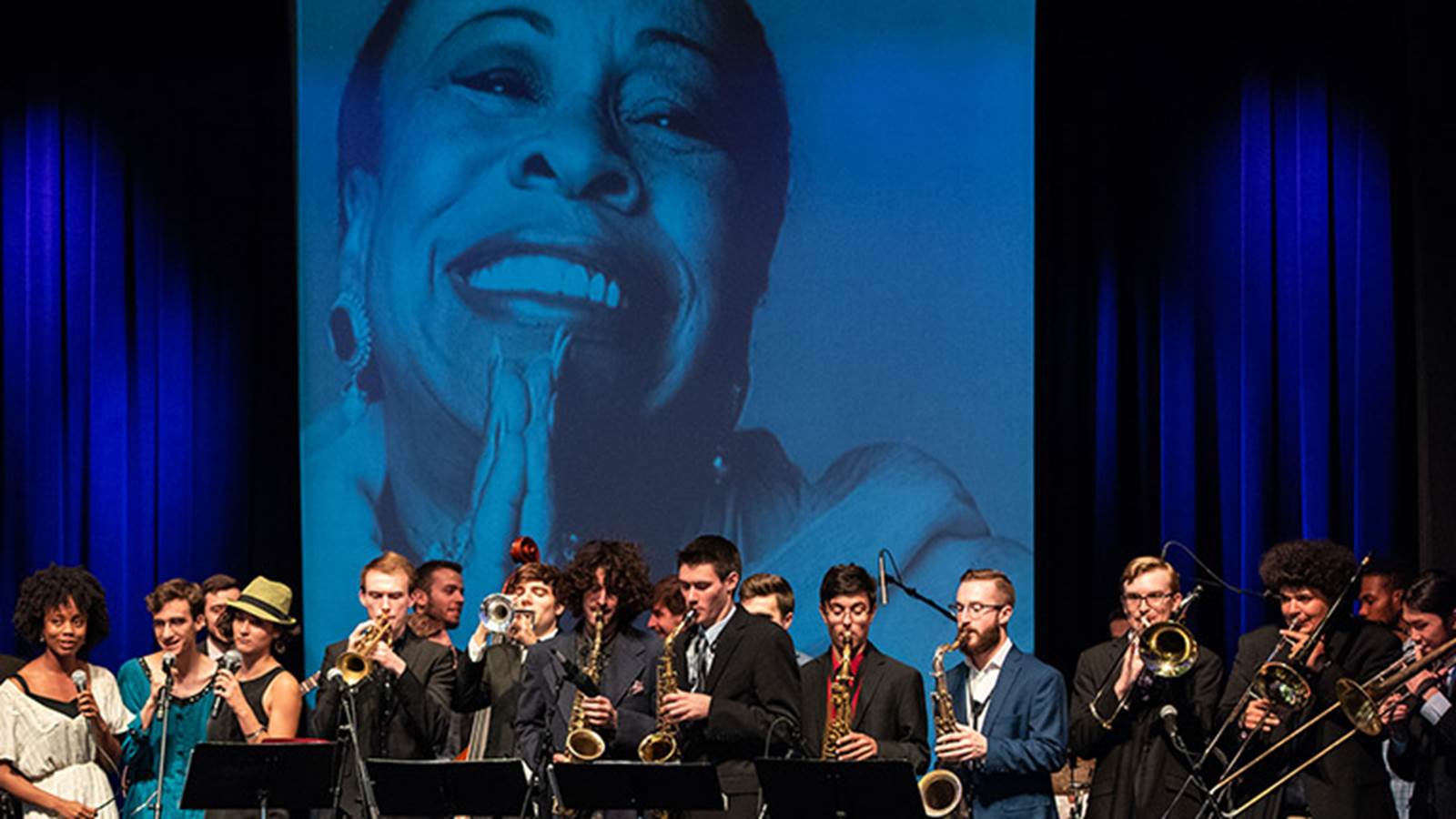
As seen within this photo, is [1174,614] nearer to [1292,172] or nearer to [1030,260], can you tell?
[1030,260]

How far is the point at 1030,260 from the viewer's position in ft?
32.4

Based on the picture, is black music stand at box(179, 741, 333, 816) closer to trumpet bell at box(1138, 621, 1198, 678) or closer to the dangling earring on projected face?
trumpet bell at box(1138, 621, 1198, 678)

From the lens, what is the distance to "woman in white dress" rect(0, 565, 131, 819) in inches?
288

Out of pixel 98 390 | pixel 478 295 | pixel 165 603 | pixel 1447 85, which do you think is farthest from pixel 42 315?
pixel 1447 85

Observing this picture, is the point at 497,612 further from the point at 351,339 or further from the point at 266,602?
the point at 351,339

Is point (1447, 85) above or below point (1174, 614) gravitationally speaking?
above

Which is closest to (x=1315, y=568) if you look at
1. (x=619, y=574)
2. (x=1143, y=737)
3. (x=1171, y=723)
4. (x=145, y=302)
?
(x=1171, y=723)

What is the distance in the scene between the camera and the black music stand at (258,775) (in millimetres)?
6301

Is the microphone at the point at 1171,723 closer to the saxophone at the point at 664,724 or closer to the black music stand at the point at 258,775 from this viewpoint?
the saxophone at the point at 664,724

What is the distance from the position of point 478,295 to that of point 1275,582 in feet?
16.0

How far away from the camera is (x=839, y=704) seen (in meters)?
6.68

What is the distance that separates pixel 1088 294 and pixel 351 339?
393cm

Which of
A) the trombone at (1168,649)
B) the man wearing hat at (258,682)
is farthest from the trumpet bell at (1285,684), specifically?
the man wearing hat at (258,682)

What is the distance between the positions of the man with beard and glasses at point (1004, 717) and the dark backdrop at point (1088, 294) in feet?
11.8
